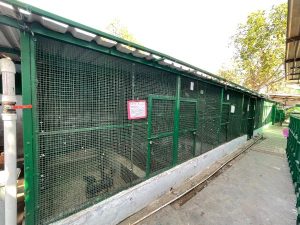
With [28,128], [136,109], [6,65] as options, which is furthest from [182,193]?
[6,65]

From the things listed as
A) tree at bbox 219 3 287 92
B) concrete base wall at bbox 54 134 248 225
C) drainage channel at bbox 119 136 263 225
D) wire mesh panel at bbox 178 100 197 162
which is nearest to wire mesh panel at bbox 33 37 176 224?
concrete base wall at bbox 54 134 248 225

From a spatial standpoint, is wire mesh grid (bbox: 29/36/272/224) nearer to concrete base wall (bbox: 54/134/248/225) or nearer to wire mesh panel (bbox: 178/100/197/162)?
concrete base wall (bbox: 54/134/248/225)

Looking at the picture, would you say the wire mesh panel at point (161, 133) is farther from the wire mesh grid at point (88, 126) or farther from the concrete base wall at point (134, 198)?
the concrete base wall at point (134, 198)

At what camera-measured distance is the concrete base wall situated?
290cm

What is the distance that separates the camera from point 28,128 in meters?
2.21

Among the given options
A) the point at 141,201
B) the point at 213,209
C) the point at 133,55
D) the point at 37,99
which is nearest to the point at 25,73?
the point at 37,99

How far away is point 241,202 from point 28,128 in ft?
15.6

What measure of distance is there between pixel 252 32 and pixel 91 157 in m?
19.2

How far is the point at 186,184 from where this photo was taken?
505cm

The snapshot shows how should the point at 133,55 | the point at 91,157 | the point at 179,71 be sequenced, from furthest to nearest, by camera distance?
1. the point at 179,71
2. the point at 133,55
3. the point at 91,157

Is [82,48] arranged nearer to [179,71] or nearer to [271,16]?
[179,71]

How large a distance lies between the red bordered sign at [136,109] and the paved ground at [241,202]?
6.80 ft

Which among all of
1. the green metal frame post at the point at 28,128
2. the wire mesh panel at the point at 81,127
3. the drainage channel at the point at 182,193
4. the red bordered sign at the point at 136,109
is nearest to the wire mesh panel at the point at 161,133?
the red bordered sign at the point at 136,109

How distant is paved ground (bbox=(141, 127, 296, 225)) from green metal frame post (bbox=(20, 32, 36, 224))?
2.07 metres
